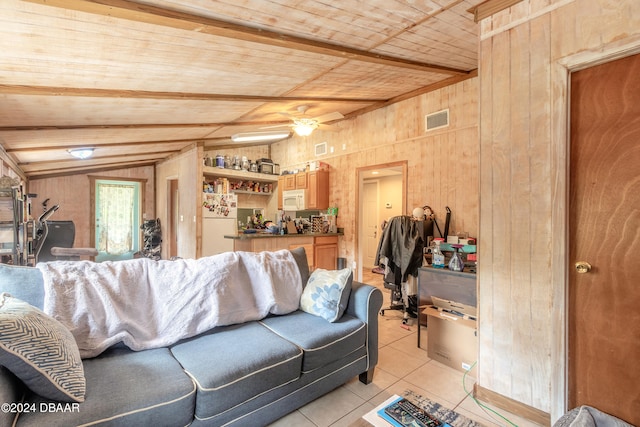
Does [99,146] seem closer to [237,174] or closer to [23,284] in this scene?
[237,174]

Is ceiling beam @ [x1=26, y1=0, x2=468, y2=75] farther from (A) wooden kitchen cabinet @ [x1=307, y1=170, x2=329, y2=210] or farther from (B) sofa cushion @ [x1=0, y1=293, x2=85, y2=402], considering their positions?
(A) wooden kitchen cabinet @ [x1=307, y1=170, x2=329, y2=210]

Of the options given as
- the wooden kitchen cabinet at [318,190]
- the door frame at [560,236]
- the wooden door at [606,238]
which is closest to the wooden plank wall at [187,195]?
the wooden kitchen cabinet at [318,190]

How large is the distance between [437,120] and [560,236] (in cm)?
268

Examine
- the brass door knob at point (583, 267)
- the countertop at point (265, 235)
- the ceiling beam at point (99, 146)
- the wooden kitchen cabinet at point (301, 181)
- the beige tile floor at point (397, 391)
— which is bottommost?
the beige tile floor at point (397, 391)

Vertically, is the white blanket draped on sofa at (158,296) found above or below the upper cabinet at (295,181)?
below

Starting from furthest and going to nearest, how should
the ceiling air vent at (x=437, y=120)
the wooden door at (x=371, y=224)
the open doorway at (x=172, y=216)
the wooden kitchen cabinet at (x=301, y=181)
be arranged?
the wooden door at (x=371, y=224) → the open doorway at (x=172, y=216) → the wooden kitchen cabinet at (x=301, y=181) → the ceiling air vent at (x=437, y=120)

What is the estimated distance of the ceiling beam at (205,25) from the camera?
1.56 m

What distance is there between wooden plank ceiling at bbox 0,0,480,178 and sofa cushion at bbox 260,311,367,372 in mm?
2059

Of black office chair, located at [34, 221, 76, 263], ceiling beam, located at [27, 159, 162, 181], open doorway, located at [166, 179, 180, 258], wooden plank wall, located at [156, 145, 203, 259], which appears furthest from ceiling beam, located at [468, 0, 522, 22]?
ceiling beam, located at [27, 159, 162, 181]

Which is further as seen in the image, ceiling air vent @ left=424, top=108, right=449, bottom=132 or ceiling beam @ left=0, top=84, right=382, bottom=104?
ceiling air vent @ left=424, top=108, right=449, bottom=132

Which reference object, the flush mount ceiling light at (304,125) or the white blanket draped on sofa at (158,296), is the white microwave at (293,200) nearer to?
the flush mount ceiling light at (304,125)

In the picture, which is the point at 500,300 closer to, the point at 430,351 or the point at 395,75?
the point at 430,351

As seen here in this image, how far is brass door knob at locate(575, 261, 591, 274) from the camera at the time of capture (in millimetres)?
1743

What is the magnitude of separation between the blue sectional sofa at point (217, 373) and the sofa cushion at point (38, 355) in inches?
2.1
